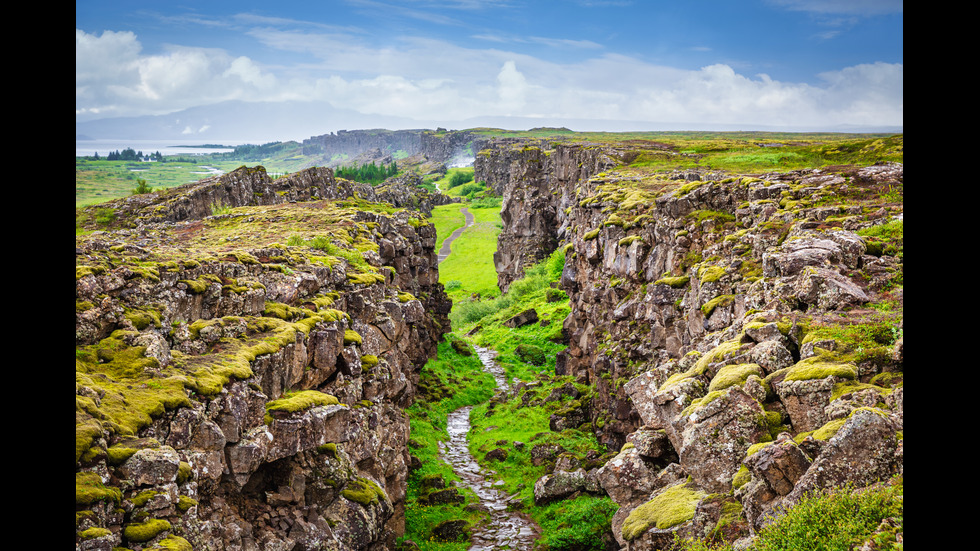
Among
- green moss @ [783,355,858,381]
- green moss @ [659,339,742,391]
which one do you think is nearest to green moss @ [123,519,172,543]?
green moss @ [659,339,742,391]

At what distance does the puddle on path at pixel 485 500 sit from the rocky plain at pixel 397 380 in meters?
3.21

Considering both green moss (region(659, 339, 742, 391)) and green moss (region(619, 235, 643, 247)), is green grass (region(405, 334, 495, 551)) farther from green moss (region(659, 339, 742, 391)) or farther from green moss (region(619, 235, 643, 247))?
green moss (region(619, 235, 643, 247))

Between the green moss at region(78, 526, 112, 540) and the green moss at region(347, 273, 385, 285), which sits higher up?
the green moss at region(347, 273, 385, 285)

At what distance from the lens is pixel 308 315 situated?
115 feet

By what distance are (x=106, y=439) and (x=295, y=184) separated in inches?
3028

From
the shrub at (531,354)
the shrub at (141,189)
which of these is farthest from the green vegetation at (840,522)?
the shrub at (141,189)

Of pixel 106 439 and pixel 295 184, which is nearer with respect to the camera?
pixel 106 439

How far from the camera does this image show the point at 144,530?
18.1m

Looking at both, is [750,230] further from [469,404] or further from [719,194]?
[469,404]

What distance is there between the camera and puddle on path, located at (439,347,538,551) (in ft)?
138

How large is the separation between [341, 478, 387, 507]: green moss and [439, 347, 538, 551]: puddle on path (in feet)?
39.2

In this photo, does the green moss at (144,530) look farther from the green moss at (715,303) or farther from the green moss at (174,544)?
the green moss at (715,303)

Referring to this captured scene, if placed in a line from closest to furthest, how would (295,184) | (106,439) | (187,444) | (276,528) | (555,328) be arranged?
1. (106,439)
2. (187,444)
3. (276,528)
4. (295,184)
5. (555,328)
